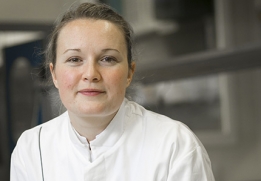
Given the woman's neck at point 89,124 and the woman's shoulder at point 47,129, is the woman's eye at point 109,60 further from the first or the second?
the woman's shoulder at point 47,129

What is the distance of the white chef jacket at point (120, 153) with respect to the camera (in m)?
1.21

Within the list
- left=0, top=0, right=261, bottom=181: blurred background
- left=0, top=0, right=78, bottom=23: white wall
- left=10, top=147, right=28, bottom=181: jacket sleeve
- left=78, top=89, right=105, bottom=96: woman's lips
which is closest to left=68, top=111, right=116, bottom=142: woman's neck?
left=78, top=89, right=105, bottom=96: woman's lips

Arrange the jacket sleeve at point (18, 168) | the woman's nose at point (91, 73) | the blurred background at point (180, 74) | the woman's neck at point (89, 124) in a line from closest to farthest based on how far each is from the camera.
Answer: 1. the woman's nose at point (91, 73)
2. the woman's neck at point (89, 124)
3. the jacket sleeve at point (18, 168)
4. the blurred background at point (180, 74)

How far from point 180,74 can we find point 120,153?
157 centimetres

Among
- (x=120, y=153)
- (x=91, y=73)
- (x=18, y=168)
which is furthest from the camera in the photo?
(x=18, y=168)

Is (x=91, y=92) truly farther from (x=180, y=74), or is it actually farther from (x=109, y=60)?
(x=180, y=74)

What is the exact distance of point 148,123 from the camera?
4.29ft

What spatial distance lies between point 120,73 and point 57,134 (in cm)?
34

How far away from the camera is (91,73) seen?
1.14 meters

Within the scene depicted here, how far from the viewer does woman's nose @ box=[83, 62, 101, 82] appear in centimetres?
114

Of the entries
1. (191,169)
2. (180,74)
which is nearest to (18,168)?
(191,169)

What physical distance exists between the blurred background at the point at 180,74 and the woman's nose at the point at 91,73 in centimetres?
158

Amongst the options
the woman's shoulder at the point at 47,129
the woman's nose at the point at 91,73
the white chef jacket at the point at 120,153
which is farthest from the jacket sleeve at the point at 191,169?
the woman's shoulder at the point at 47,129

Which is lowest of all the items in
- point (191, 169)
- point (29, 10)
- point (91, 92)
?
point (191, 169)
